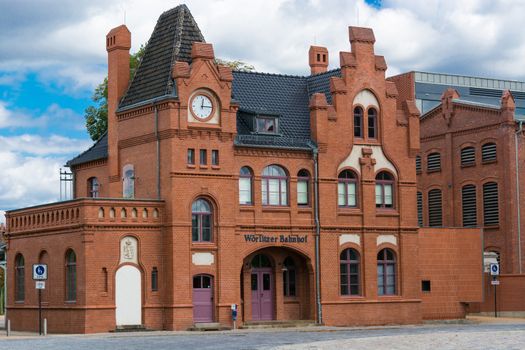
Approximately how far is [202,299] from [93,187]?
36.0ft

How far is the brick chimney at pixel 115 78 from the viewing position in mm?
55344

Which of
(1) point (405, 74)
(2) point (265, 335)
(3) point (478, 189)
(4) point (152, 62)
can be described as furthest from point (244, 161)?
(1) point (405, 74)

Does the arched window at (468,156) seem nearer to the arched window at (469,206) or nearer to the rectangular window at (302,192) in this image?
the arched window at (469,206)

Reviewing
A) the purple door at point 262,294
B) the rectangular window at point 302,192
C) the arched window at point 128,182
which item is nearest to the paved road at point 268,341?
the purple door at point 262,294

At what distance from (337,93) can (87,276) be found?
15.4 metres

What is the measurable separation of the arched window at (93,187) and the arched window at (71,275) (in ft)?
26.0

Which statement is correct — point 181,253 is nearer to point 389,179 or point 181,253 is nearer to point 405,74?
point 389,179

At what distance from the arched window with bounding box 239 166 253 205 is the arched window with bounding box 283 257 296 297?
4.08 m

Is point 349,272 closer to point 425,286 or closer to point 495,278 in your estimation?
point 425,286

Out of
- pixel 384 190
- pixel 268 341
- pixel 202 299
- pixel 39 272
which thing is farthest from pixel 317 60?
pixel 268 341

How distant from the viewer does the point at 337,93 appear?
56.0 m

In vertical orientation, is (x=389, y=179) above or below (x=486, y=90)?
below

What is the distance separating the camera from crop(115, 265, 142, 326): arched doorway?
49.6 meters

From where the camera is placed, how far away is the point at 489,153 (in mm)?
70312
